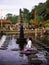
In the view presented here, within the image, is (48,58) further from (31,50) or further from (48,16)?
(48,16)

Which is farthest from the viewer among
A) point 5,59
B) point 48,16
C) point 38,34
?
point 48,16

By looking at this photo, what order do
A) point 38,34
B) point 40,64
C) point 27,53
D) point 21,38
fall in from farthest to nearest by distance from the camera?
point 38,34
point 21,38
point 27,53
point 40,64

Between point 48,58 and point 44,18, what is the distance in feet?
215

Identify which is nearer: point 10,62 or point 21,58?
point 10,62

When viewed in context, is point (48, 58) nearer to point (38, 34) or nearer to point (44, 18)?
point (38, 34)

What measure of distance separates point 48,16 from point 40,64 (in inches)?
2516

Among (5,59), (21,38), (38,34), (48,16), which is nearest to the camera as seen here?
(5,59)

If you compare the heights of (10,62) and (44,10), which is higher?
(44,10)

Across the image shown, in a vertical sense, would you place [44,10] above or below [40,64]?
above

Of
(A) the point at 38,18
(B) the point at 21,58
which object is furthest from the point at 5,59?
(A) the point at 38,18

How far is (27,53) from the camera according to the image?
20125mm

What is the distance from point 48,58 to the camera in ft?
61.3

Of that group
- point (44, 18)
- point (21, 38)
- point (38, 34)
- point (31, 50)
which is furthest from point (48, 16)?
point (31, 50)

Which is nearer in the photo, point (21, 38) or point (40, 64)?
point (40, 64)
